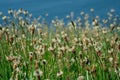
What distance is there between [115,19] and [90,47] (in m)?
5.51

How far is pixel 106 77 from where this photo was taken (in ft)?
14.5

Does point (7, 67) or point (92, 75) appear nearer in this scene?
point (92, 75)

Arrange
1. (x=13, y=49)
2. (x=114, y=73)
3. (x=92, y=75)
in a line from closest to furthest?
(x=92, y=75) < (x=114, y=73) < (x=13, y=49)

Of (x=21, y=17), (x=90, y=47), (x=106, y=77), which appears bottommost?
(x=106, y=77)

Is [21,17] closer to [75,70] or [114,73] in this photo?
[75,70]

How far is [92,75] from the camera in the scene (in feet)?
13.3

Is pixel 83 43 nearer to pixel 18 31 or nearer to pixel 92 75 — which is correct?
pixel 92 75

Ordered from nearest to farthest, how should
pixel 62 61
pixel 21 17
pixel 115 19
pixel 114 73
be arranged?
1. pixel 114 73
2. pixel 62 61
3. pixel 21 17
4. pixel 115 19

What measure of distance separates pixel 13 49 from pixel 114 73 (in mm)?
2127

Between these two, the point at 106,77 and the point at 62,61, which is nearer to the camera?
the point at 106,77

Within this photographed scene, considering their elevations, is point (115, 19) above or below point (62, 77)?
above

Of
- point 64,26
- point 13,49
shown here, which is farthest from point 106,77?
point 64,26

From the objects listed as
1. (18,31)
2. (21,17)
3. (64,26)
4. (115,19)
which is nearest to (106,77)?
(21,17)

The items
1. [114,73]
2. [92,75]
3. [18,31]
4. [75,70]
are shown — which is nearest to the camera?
[92,75]
